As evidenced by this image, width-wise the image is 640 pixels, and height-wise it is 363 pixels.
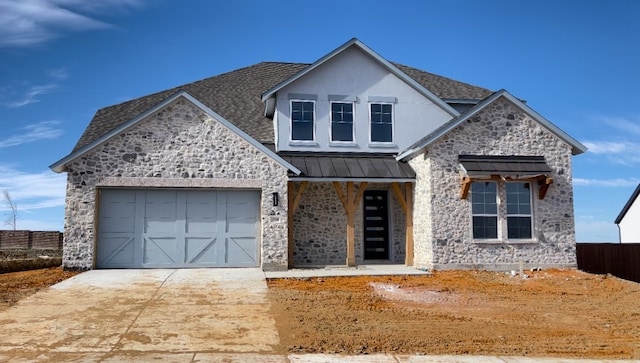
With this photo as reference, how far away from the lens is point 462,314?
10.4m

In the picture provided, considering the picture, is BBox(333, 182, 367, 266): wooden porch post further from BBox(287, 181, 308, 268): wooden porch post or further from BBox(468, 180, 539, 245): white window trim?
BBox(468, 180, 539, 245): white window trim

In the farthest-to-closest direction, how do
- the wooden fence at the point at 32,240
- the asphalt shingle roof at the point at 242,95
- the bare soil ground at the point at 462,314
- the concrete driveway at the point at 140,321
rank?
the wooden fence at the point at 32,240 < the asphalt shingle roof at the point at 242,95 < the bare soil ground at the point at 462,314 < the concrete driveway at the point at 140,321

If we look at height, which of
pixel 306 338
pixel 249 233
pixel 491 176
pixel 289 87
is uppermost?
pixel 289 87

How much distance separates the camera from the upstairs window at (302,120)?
18.2m

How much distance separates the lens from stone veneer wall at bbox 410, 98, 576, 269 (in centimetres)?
1585

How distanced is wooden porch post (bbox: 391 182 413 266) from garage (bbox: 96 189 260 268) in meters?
4.53

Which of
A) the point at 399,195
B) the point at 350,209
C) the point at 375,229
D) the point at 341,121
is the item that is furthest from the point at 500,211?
the point at 341,121

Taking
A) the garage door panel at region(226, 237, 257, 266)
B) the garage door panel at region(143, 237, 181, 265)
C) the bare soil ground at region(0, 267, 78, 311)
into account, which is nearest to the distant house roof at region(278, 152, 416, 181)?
the garage door panel at region(226, 237, 257, 266)

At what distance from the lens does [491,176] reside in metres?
15.8

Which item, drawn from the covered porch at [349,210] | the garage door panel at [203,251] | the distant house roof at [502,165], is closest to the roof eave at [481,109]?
the distant house roof at [502,165]

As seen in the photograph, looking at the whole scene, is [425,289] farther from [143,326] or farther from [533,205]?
[143,326]

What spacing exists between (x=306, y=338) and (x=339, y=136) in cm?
1093

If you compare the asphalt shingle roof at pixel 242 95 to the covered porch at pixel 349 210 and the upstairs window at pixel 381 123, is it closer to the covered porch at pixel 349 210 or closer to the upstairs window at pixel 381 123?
the covered porch at pixel 349 210

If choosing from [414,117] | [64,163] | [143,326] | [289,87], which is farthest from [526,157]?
[64,163]
